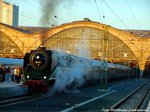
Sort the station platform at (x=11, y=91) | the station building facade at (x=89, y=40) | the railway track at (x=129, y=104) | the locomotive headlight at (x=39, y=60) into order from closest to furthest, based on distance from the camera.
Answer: the railway track at (x=129, y=104)
the station platform at (x=11, y=91)
the locomotive headlight at (x=39, y=60)
the station building facade at (x=89, y=40)

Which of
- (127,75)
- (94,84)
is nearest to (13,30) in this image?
(127,75)

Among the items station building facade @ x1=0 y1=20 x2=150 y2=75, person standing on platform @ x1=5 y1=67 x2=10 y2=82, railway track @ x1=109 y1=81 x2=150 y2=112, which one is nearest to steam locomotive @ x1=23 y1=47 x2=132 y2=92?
railway track @ x1=109 y1=81 x2=150 y2=112

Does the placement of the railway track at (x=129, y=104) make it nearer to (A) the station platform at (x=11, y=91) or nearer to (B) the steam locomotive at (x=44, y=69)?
(B) the steam locomotive at (x=44, y=69)

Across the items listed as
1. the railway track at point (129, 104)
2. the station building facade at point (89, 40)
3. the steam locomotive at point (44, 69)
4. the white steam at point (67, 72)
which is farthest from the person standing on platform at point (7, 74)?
the station building facade at point (89, 40)

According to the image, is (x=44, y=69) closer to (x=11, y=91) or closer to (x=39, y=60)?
(x=39, y=60)

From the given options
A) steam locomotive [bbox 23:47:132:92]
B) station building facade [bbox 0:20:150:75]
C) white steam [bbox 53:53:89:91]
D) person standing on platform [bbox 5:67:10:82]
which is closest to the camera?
steam locomotive [bbox 23:47:132:92]

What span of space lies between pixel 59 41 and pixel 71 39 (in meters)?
5.39

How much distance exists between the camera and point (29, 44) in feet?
379

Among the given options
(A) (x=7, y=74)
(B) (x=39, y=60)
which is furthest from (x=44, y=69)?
(A) (x=7, y=74)

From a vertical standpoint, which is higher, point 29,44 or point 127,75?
point 29,44

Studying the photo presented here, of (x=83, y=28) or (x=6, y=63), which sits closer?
(x=6, y=63)

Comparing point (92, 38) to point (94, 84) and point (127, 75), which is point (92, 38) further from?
point (94, 84)

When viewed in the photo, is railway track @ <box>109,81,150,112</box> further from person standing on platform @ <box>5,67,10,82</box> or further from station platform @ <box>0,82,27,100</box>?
person standing on platform @ <box>5,67,10,82</box>

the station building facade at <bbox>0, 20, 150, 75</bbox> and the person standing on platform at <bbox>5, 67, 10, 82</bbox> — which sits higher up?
the station building facade at <bbox>0, 20, 150, 75</bbox>
